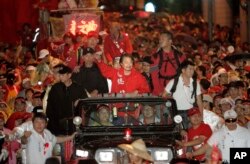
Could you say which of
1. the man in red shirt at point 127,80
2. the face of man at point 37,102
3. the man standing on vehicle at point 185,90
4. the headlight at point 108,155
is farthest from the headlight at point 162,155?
the face of man at point 37,102

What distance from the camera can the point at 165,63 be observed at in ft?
51.4

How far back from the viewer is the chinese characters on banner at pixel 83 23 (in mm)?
22375

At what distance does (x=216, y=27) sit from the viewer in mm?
42750

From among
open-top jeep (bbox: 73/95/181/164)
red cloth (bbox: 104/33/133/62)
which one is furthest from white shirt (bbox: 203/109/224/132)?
red cloth (bbox: 104/33/133/62)

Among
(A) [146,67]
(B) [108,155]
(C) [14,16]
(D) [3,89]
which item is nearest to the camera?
(B) [108,155]

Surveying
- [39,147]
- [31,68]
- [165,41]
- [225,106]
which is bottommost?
[39,147]

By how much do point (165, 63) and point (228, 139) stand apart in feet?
9.64

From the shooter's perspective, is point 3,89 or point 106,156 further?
point 3,89

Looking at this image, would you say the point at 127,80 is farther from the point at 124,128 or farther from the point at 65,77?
the point at 124,128

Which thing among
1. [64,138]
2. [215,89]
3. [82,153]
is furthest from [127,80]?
[215,89]

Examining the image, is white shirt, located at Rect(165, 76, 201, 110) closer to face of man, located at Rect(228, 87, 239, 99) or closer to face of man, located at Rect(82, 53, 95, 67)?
face of man, located at Rect(82, 53, 95, 67)

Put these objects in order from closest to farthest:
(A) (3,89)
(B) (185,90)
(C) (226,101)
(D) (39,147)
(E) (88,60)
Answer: (D) (39,147) < (B) (185,90) < (E) (88,60) < (C) (226,101) < (A) (3,89)

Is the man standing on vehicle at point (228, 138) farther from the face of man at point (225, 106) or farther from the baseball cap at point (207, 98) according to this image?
the baseball cap at point (207, 98)

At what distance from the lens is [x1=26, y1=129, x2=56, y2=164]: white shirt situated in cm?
1323
